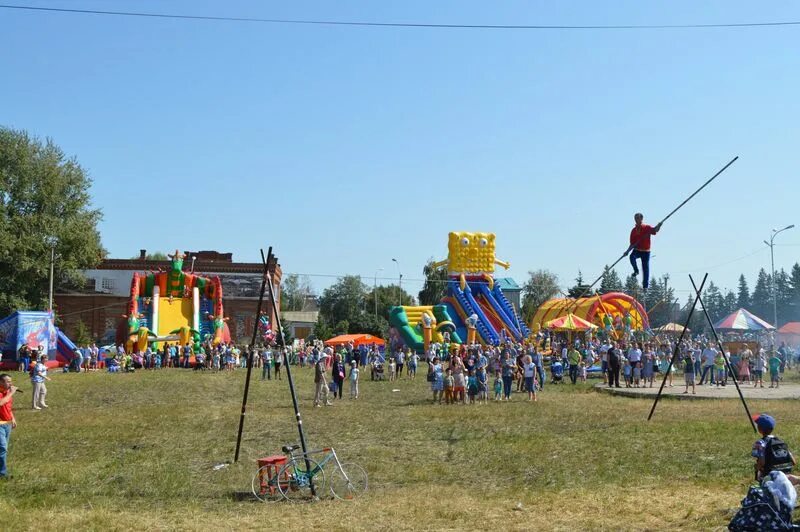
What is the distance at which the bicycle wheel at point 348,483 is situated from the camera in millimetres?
12148

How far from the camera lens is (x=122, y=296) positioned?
7494 centimetres

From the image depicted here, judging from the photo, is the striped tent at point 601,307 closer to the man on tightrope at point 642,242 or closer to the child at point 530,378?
the child at point 530,378

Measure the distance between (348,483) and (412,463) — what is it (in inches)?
96.2

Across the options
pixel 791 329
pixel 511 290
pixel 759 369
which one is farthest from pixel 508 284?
pixel 759 369

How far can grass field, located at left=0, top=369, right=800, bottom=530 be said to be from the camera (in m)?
10.6

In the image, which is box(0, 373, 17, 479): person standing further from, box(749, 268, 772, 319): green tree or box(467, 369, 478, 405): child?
box(749, 268, 772, 319): green tree

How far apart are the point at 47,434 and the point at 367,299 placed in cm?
8406

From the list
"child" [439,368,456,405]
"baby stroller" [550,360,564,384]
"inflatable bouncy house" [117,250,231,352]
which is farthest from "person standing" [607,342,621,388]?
"inflatable bouncy house" [117,250,231,352]

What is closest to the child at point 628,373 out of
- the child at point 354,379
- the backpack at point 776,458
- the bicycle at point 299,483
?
the child at point 354,379

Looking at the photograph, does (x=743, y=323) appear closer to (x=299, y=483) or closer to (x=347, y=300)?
(x=299, y=483)

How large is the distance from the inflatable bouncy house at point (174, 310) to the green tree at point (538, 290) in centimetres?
4984

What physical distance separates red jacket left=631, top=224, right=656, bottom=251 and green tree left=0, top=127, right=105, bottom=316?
4950 centimetres

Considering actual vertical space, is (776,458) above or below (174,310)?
below

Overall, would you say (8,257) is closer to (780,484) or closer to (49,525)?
(49,525)
